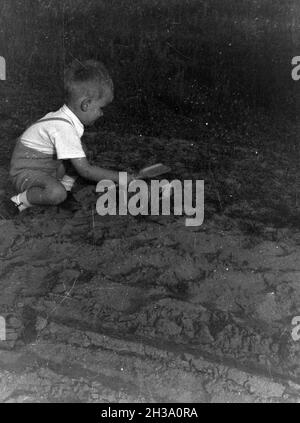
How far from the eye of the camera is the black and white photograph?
1734 millimetres

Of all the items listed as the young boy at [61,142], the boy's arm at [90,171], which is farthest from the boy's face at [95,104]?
the boy's arm at [90,171]

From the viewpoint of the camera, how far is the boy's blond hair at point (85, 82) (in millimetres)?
2604

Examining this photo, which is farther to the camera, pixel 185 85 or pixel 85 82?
pixel 185 85

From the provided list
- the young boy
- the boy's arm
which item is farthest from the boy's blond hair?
the boy's arm

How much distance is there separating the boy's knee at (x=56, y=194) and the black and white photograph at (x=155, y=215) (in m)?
0.01

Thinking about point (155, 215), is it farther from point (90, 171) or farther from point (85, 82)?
point (85, 82)

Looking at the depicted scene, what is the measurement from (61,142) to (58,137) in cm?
3

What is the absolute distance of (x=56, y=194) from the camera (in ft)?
8.70

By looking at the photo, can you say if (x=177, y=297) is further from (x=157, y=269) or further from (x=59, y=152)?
(x=59, y=152)

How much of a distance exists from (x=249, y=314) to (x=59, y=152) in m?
1.27

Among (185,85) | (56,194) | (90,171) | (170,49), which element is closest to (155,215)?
(90,171)

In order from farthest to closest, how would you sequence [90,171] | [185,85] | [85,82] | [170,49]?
1. [170,49]
2. [185,85]
3. [90,171]
4. [85,82]

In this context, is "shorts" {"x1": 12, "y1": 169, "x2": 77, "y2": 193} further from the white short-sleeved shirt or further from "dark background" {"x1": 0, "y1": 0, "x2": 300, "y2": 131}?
"dark background" {"x1": 0, "y1": 0, "x2": 300, "y2": 131}

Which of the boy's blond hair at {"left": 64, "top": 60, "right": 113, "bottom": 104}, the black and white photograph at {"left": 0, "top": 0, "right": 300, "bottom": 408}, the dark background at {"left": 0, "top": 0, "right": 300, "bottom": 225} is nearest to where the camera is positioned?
the black and white photograph at {"left": 0, "top": 0, "right": 300, "bottom": 408}
